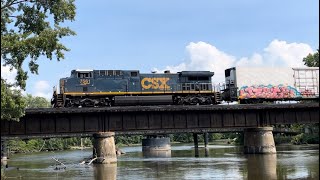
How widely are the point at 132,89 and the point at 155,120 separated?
4690mm

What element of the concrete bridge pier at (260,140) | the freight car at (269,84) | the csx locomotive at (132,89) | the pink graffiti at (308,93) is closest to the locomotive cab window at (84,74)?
the csx locomotive at (132,89)

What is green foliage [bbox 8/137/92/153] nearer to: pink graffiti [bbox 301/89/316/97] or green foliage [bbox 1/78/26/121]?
pink graffiti [bbox 301/89/316/97]

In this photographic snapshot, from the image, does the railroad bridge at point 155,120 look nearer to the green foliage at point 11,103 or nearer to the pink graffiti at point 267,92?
the pink graffiti at point 267,92

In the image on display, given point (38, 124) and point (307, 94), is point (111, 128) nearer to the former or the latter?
point (38, 124)

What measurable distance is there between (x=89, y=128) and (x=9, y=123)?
805 centimetres

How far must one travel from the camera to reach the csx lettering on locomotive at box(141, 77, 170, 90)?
44562mm

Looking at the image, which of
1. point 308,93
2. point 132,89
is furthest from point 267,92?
point 132,89

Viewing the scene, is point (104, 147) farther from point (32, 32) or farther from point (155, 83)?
point (32, 32)

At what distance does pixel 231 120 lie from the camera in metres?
45.0

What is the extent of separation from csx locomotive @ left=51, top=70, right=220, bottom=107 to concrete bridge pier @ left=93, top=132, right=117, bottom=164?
13.3 ft

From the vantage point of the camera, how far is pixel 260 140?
1822 inches

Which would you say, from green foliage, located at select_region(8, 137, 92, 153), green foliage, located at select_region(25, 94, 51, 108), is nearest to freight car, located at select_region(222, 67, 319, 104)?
green foliage, located at select_region(8, 137, 92, 153)

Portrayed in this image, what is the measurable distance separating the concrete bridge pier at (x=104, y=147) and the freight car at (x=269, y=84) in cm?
1590

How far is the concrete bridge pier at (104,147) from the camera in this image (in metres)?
40.0
